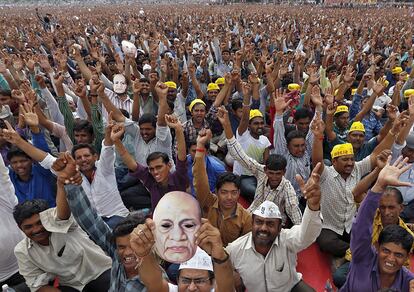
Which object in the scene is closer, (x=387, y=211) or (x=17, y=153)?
(x=387, y=211)

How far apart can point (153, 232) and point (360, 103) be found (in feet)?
14.7

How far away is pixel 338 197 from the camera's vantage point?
→ 3496mm

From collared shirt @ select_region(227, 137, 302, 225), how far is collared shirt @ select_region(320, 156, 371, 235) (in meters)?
0.30

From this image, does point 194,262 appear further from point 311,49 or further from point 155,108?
point 311,49

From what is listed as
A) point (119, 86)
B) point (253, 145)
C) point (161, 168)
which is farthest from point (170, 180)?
point (119, 86)

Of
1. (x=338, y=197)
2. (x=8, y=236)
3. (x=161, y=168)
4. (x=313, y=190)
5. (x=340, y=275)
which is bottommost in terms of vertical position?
(x=340, y=275)

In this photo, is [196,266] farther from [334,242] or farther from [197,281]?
[334,242]

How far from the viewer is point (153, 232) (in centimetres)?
187

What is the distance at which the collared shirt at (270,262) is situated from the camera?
2.70 m

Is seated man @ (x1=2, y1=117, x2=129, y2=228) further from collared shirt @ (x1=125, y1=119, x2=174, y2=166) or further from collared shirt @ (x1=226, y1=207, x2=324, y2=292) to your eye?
collared shirt @ (x1=226, y1=207, x2=324, y2=292)

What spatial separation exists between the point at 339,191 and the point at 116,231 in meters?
2.03

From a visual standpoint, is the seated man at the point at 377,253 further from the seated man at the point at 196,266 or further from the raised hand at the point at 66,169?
the raised hand at the point at 66,169

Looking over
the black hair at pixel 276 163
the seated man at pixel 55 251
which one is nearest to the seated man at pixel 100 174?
the seated man at pixel 55 251

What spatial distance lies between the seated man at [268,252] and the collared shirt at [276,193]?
736mm
